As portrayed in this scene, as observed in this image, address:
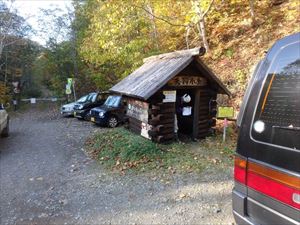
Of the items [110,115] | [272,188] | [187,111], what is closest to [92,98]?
[110,115]

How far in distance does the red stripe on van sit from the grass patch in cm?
403

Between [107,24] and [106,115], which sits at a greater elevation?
[107,24]

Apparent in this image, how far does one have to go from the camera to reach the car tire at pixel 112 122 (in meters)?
14.2

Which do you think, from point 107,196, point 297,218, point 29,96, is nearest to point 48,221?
point 107,196

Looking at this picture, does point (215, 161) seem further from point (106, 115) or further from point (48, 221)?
point (106, 115)

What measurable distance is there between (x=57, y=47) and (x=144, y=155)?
22408 mm

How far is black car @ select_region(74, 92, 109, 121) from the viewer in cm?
1697

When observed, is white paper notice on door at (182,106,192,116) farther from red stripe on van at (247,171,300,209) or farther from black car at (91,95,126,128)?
red stripe on van at (247,171,300,209)

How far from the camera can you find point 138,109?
9.64 metres

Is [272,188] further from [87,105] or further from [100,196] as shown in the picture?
[87,105]

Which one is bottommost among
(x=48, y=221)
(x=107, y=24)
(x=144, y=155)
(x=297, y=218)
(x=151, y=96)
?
(x=48, y=221)

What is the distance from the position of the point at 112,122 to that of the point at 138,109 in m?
4.96

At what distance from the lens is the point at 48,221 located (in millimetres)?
4902

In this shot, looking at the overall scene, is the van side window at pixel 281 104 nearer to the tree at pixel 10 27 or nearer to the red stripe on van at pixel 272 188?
the red stripe on van at pixel 272 188
